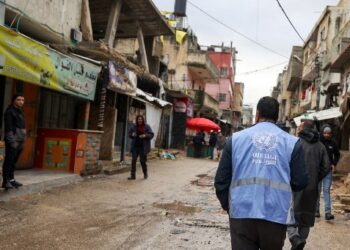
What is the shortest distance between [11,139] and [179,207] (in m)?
3.17

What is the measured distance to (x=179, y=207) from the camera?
28.2 ft

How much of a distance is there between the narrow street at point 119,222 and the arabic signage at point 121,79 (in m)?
3.79

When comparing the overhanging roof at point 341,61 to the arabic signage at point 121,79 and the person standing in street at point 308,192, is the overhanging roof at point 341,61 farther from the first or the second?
the person standing in street at point 308,192

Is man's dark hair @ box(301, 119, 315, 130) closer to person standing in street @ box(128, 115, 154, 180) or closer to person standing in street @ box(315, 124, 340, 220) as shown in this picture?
person standing in street @ box(315, 124, 340, 220)

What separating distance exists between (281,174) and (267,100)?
0.57 meters

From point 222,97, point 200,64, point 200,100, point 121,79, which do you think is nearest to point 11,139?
point 121,79

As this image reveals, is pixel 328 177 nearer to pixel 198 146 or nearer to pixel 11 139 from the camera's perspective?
pixel 11 139

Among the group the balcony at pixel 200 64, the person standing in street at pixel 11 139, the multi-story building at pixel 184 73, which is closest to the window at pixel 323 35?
the multi-story building at pixel 184 73

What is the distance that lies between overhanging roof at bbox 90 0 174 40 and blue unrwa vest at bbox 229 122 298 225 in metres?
14.5

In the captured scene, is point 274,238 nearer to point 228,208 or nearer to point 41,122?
point 228,208

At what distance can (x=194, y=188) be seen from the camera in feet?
39.2

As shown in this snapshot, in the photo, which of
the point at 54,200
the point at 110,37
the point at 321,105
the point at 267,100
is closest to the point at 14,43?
the point at 54,200

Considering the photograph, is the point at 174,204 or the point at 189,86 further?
the point at 189,86

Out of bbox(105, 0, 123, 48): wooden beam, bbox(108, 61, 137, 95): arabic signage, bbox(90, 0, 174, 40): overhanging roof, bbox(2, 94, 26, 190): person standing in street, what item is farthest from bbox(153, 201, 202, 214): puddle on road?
bbox(90, 0, 174, 40): overhanging roof
